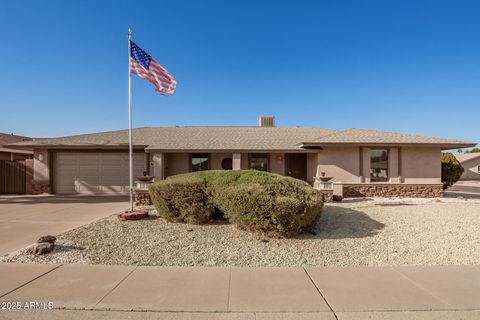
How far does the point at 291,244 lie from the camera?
546cm

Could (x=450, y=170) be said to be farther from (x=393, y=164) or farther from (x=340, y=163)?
(x=340, y=163)

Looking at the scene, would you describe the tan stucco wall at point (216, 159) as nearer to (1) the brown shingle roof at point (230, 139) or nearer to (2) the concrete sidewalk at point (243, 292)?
(1) the brown shingle roof at point (230, 139)

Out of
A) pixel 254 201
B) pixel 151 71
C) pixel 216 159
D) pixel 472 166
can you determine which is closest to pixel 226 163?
pixel 216 159

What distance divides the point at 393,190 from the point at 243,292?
12187mm

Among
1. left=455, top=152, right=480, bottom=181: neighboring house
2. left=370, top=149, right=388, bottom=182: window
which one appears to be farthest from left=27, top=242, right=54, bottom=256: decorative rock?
left=455, top=152, right=480, bottom=181: neighboring house

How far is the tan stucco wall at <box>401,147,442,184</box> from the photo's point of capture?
12.6m

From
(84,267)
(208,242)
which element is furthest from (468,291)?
(84,267)

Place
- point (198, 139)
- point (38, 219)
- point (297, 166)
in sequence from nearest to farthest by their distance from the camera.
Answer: point (38, 219) → point (198, 139) → point (297, 166)

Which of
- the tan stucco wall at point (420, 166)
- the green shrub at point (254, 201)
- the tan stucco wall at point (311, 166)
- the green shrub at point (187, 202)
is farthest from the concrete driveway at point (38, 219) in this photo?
the tan stucco wall at point (420, 166)

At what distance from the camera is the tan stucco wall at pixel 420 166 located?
12555mm

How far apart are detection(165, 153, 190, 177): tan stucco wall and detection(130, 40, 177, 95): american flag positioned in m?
6.86

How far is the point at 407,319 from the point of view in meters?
2.88

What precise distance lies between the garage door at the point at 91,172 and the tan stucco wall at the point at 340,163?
36.6 ft

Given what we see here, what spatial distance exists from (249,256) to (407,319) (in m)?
2.70
